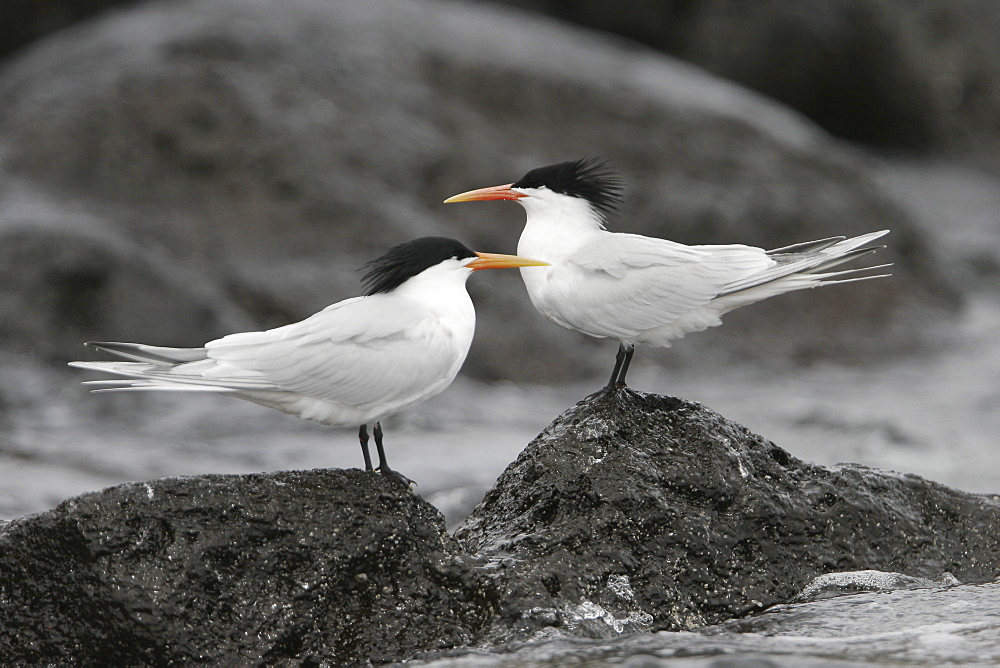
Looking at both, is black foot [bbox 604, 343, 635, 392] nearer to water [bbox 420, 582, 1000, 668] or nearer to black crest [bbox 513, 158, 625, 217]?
A: black crest [bbox 513, 158, 625, 217]

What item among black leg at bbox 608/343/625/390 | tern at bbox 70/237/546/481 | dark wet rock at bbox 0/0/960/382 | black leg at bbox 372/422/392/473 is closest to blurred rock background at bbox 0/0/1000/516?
dark wet rock at bbox 0/0/960/382

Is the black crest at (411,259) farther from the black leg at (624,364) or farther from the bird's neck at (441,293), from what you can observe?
the black leg at (624,364)

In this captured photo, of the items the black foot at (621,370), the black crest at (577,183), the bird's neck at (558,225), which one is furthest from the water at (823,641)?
the black crest at (577,183)

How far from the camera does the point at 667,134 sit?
11828 millimetres

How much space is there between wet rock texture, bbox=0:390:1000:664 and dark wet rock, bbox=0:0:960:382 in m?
5.09

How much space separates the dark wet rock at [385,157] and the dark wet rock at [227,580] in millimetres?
5258

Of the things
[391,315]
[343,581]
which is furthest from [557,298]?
[343,581]

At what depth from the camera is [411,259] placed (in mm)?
5152

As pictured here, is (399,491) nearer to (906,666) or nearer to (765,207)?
(906,666)

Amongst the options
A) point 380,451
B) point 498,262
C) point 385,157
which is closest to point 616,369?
point 498,262

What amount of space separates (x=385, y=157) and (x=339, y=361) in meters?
6.40

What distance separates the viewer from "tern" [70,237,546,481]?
15.4 ft

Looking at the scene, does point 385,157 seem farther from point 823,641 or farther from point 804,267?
point 823,641

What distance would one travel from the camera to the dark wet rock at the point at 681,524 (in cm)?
472
